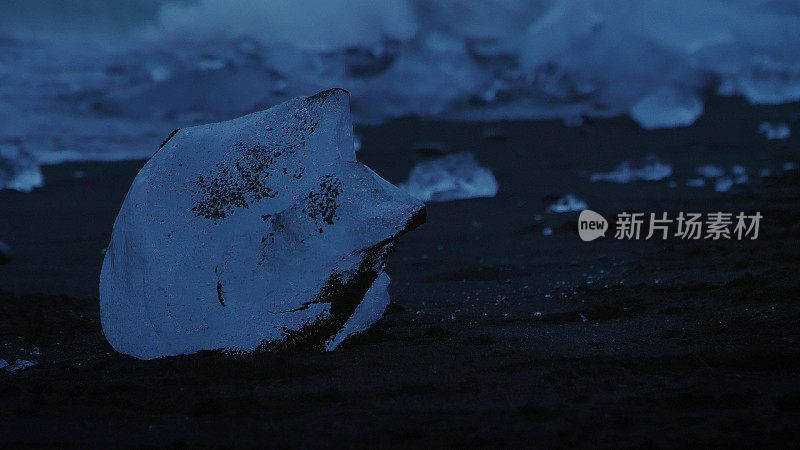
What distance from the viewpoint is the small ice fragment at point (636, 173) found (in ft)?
19.9

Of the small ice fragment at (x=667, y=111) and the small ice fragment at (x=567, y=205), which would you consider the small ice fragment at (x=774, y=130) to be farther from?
the small ice fragment at (x=567, y=205)

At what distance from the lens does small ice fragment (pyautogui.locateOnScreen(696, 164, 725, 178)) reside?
19.9 ft

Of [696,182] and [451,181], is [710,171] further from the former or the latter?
[451,181]

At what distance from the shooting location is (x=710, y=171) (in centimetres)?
616

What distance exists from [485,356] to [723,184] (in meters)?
4.07

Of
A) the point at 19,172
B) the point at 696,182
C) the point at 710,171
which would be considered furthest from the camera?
the point at 710,171

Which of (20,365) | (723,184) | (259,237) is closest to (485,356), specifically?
(259,237)

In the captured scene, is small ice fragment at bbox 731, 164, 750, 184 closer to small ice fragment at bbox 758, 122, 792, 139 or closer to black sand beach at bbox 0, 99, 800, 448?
black sand beach at bbox 0, 99, 800, 448

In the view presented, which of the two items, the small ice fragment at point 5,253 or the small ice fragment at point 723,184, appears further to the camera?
the small ice fragment at point 723,184

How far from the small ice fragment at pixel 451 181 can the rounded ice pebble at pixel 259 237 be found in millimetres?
3306

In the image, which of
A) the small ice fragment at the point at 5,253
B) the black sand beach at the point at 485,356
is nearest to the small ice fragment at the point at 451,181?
the black sand beach at the point at 485,356

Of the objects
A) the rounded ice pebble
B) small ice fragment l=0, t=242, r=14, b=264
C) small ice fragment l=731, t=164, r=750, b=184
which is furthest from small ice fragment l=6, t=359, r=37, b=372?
small ice fragment l=731, t=164, r=750, b=184

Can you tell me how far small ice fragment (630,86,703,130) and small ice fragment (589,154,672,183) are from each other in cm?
174

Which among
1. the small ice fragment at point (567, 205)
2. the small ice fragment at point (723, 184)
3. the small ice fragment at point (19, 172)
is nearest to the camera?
the small ice fragment at point (567, 205)
